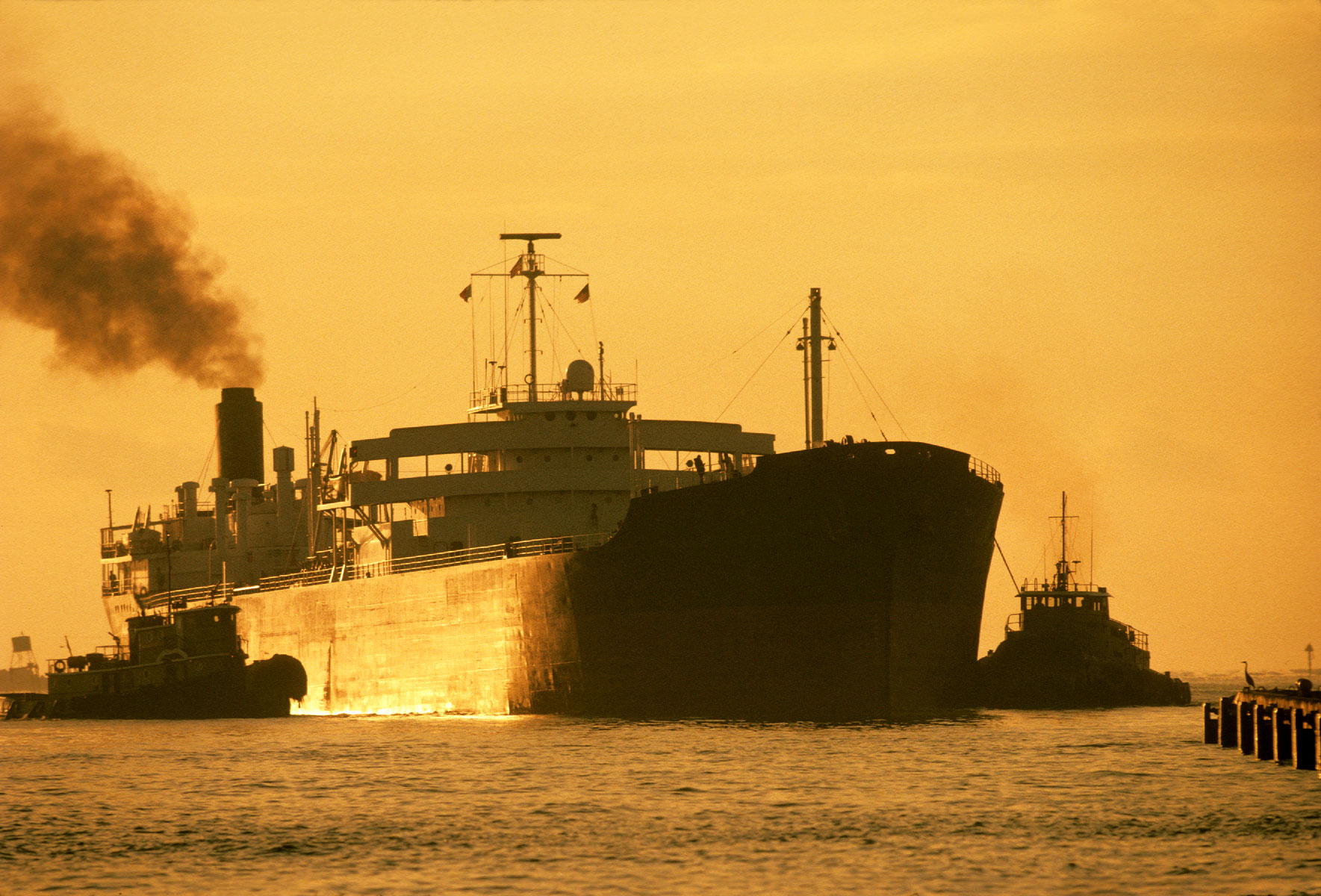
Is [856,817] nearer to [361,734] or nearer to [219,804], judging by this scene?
[219,804]

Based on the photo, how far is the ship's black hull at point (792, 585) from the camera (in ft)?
136

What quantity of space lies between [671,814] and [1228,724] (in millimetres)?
16461

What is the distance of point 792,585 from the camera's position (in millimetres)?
41719

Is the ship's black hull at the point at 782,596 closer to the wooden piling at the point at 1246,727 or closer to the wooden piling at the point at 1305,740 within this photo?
the wooden piling at the point at 1246,727

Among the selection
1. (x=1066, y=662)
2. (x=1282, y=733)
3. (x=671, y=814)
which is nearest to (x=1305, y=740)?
(x=1282, y=733)

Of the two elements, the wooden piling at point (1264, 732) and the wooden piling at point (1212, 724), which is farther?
the wooden piling at point (1212, 724)

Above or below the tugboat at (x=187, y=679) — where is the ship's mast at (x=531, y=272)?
above

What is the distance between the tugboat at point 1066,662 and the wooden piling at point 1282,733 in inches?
754

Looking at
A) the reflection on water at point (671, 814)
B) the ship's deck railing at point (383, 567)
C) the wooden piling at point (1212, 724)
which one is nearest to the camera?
the reflection on water at point (671, 814)

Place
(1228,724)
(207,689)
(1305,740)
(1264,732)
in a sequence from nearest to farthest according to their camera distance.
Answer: (1305,740) → (1264,732) → (1228,724) → (207,689)

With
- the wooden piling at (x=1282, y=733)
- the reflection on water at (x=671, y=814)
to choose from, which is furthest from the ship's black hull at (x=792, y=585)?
the wooden piling at (x=1282, y=733)

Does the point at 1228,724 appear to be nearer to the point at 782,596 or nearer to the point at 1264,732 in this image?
the point at 1264,732

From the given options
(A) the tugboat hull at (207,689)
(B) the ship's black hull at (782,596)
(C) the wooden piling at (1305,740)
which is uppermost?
(B) the ship's black hull at (782,596)

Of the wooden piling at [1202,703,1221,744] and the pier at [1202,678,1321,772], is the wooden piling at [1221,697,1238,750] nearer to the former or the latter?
the pier at [1202,678,1321,772]
